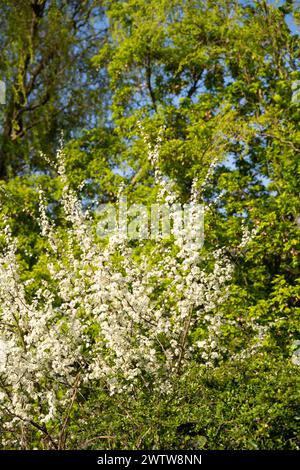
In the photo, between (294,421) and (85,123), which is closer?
(294,421)

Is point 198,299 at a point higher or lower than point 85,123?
lower

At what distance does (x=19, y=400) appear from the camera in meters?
4.72

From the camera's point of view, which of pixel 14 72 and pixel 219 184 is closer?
pixel 219 184

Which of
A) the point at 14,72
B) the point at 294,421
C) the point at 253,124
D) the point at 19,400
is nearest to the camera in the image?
the point at 294,421

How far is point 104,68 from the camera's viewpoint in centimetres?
1112

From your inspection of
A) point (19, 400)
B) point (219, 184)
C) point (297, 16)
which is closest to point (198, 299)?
point (19, 400)

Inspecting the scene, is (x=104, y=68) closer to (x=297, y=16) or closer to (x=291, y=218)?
(x=297, y=16)

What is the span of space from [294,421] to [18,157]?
829 centimetres

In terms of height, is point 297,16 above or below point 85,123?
above
